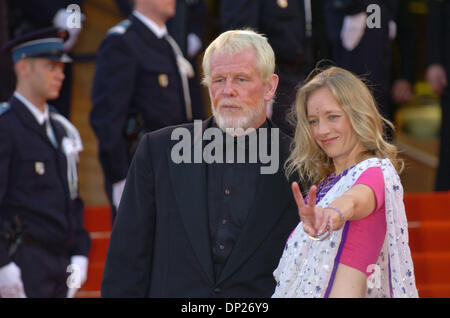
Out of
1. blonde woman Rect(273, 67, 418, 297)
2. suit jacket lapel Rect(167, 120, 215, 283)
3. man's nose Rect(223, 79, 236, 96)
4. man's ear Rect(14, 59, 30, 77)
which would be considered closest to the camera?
blonde woman Rect(273, 67, 418, 297)

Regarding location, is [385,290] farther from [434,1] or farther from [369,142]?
[434,1]

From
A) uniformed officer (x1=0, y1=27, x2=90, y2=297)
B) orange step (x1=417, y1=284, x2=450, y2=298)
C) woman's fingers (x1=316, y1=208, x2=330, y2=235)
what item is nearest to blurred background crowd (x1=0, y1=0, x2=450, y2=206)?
uniformed officer (x1=0, y1=27, x2=90, y2=297)

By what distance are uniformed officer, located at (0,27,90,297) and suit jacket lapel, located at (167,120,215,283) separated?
4.57ft

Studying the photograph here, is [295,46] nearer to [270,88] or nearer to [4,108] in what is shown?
[4,108]

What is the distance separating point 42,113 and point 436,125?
17.1 ft

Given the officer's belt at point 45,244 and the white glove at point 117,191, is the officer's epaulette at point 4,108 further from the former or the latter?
the white glove at point 117,191

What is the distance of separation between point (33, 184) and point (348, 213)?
2.15 m

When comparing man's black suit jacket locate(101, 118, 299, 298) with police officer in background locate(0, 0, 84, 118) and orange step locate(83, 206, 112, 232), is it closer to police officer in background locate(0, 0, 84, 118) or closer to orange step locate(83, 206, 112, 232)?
orange step locate(83, 206, 112, 232)

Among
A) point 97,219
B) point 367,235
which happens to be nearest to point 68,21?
point 97,219

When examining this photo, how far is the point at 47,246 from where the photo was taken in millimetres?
3996

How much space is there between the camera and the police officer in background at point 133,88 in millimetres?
4387


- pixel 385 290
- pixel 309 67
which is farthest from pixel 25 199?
pixel 385 290

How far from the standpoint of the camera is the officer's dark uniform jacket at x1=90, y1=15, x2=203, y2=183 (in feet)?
14.4

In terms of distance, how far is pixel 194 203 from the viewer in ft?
8.67
